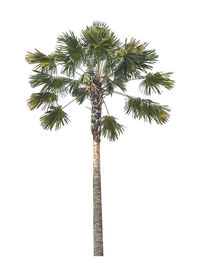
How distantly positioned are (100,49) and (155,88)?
5.55 ft

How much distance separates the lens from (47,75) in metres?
8.24

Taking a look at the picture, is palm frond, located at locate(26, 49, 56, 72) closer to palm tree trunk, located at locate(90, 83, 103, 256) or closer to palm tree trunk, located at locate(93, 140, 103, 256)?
palm tree trunk, located at locate(90, 83, 103, 256)

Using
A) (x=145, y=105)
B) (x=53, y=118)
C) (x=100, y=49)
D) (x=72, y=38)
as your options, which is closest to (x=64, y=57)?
(x=72, y=38)

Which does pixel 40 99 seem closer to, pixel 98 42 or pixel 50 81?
pixel 50 81

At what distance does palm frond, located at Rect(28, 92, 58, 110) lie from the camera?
27.3ft

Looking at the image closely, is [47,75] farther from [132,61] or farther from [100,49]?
[132,61]

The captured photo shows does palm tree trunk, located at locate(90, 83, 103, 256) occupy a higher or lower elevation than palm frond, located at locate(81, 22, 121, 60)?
lower

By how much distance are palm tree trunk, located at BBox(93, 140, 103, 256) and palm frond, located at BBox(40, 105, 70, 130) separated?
116cm

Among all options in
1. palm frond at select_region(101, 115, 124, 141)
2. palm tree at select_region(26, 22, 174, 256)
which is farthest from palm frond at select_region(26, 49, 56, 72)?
palm frond at select_region(101, 115, 124, 141)

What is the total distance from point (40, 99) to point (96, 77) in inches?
58.4

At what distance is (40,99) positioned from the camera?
835 centimetres

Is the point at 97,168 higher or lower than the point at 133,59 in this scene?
lower

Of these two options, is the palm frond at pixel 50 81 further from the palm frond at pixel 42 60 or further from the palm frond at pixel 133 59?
the palm frond at pixel 133 59

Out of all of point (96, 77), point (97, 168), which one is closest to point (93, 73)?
point (96, 77)
